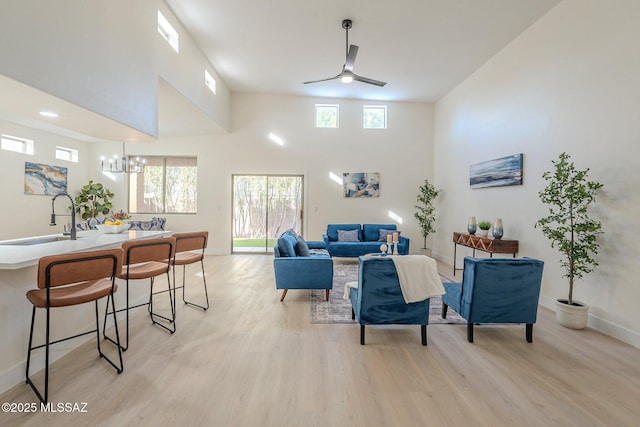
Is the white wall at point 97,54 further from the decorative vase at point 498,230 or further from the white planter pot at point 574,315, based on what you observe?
the white planter pot at point 574,315

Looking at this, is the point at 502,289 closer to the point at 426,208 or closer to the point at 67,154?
the point at 426,208

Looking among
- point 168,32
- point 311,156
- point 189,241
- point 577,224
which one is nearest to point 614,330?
point 577,224

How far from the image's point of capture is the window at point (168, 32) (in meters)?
4.05

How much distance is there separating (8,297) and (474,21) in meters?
6.17

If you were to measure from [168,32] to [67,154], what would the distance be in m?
5.03

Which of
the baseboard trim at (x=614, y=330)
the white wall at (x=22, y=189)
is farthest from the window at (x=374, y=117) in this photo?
the white wall at (x=22, y=189)

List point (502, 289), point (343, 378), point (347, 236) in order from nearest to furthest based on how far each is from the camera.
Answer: point (343, 378) < point (502, 289) < point (347, 236)

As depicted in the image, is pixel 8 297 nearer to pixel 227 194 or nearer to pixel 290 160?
pixel 227 194

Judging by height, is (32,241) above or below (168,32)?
below

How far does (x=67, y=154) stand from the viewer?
7.04 meters

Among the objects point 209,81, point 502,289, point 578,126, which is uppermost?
point 209,81

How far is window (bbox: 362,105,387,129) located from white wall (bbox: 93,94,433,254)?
150mm

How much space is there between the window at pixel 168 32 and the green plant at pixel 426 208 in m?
6.10

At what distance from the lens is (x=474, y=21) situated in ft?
13.9
